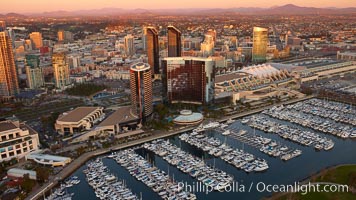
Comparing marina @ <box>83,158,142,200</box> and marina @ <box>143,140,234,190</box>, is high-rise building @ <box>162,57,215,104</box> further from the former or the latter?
marina @ <box>83,158,142,200</box>

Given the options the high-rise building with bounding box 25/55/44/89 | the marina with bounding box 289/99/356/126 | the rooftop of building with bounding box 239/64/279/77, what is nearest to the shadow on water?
the marina with bounding box 289/99/356/126

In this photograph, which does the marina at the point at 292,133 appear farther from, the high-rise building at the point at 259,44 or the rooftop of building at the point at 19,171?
the high-rise building at the point at 259,44

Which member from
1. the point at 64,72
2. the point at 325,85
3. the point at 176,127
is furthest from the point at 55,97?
the point at 325,85

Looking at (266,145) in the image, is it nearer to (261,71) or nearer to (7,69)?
(261,71)

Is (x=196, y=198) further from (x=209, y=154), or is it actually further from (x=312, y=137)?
(x=312, y=137)

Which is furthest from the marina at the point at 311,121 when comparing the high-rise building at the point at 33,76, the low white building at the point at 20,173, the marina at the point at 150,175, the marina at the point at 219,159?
the high-rise building at the point at 33,76

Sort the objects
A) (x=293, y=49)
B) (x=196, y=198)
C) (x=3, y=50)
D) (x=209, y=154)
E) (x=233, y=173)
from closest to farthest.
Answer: (x=196, y=198), (x=233, y=173), (x=209, y=154), (x=3, y=50), (x=293, y=49)
